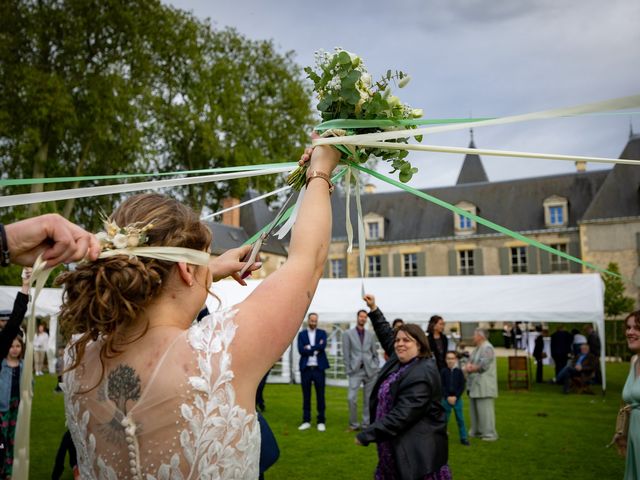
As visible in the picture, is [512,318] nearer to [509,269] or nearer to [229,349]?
[229,349]

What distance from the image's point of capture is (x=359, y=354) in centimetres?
1243

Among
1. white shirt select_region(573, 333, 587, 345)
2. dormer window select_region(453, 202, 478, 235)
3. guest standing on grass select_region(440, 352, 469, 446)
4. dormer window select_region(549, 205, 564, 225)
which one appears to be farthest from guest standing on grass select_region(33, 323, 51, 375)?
dormer window select_region(549, 205, 564, 225)

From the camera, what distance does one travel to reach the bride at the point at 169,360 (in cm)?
166

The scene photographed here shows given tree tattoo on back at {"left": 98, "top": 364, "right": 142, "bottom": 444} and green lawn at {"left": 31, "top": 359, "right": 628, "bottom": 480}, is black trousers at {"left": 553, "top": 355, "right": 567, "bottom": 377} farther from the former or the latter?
tree tattoo on back at {"left": 98, "top": 364, "right": 142, "bottom": 444}

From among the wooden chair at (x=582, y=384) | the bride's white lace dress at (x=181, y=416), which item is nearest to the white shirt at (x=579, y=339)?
the wooden chair at (x=582, y=384)

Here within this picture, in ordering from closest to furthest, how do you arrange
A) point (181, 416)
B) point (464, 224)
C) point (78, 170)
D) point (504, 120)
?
point (181, 416)
point (504, 120)
point (78, 170)
point (464, 224)

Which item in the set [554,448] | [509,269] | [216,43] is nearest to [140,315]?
[554,448]

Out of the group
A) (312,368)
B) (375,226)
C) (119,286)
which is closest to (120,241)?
(119,286)

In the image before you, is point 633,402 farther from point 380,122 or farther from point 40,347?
point 40,347

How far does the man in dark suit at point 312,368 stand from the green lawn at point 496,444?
1.21 ft

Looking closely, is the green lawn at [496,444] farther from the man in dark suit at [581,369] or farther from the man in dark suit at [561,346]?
the man in dark suit at [561,346]

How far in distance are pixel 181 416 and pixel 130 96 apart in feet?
83.0

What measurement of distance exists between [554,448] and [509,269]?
35.7 m

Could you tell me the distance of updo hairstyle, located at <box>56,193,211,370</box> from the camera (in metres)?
1.67
